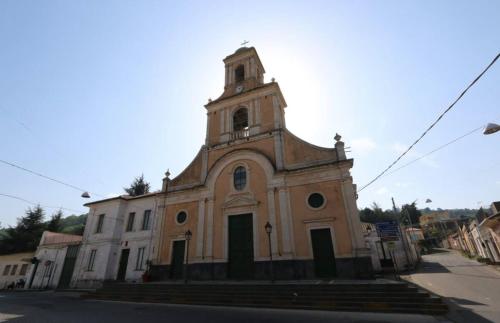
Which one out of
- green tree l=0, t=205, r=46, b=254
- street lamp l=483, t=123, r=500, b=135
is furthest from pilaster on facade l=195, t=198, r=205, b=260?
green tree l=0, t=205, r=46, b=254

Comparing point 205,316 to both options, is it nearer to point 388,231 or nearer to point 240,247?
point 240,247

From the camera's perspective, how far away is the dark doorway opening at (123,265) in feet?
62.0

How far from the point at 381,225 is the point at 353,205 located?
5.35 ft

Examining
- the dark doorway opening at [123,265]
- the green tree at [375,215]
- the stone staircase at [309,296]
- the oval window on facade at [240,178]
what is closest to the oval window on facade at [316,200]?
the oval window on facade at [240,178]

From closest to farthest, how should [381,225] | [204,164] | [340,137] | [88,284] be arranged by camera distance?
[381,225]
[340,137]
[204,164]
[88,284]

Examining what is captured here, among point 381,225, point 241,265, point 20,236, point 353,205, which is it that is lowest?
point 241,265

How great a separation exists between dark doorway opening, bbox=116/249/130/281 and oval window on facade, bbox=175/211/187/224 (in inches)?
244

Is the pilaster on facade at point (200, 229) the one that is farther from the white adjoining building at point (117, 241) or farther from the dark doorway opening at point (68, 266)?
the dark doorway opening at point (68, 266)

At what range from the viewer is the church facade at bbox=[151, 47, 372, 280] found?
12648 millimetres

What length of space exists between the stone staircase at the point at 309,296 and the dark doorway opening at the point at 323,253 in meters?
2.65

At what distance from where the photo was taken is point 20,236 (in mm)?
32688

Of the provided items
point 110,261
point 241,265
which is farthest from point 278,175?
point 110,261

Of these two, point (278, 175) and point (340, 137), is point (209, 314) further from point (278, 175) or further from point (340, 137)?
point (340, 137)

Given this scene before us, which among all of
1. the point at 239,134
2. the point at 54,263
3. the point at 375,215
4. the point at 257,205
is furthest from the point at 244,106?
the point at 375,215
